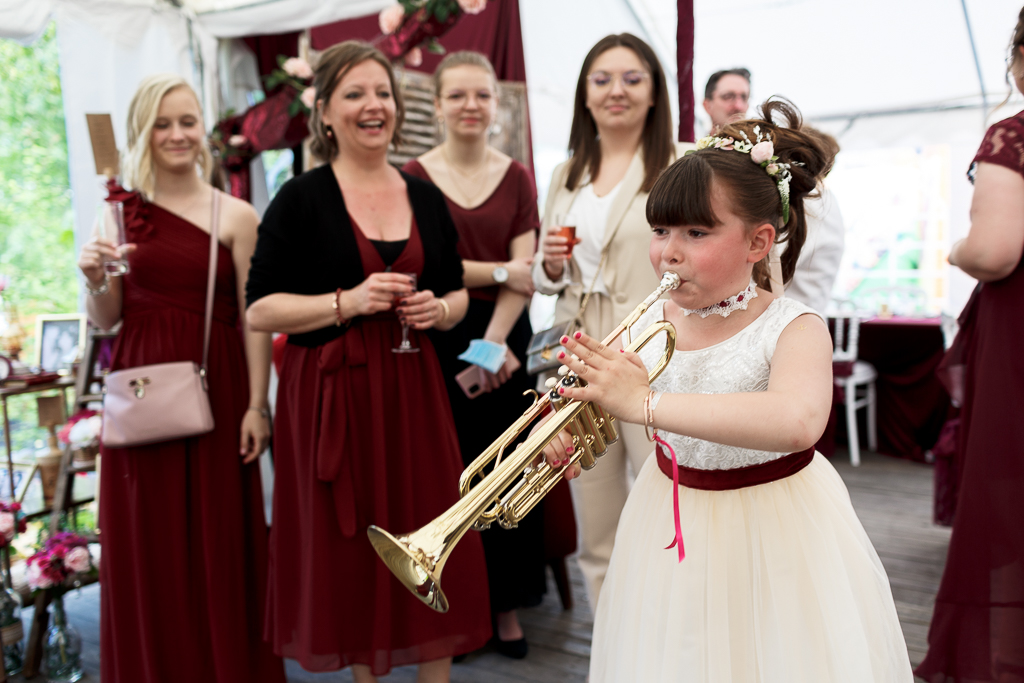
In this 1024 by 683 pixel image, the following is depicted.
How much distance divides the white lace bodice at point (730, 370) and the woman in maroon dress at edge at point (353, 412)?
839mm

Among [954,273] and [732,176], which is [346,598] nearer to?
[732,176]

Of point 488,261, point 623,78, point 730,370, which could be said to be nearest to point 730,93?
point 623,78

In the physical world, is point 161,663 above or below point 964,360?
below

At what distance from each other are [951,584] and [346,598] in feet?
5.91

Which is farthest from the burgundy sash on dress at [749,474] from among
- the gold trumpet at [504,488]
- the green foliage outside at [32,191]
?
the green foliage outside at [32,191]

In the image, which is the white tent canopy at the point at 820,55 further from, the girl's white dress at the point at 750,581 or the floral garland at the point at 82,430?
the girl's white dress at the point at 750,581

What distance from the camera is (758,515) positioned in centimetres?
139

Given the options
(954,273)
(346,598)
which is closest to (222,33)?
(346,598)

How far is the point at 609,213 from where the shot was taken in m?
2.22

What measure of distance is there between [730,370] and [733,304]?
0.14 m

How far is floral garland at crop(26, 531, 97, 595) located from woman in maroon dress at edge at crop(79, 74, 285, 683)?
54 cm

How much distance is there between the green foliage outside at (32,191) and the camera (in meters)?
5.61

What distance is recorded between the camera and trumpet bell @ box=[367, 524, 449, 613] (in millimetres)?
1168

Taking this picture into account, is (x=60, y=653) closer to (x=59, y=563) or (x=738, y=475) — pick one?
(x=59, y=563)
